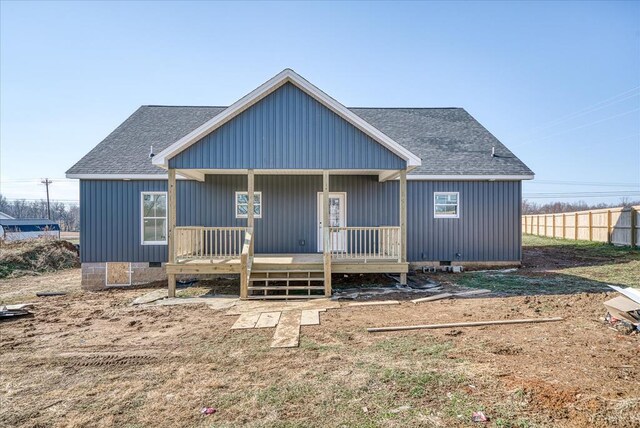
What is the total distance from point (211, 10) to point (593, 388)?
12996 millimetres

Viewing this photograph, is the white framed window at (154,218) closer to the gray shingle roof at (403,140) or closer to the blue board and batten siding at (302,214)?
the blue board and batten siding at (302,214)

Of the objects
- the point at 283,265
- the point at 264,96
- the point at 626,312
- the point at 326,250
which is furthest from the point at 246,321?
the point at 626,312

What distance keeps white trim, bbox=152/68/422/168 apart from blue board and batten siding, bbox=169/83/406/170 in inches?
4.9

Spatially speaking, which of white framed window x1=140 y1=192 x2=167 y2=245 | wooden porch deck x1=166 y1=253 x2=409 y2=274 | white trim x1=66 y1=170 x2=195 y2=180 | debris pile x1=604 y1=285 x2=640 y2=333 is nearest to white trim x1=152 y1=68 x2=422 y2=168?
white trim x1=66 y1=170 x2=195 y2=180

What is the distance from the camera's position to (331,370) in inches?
174

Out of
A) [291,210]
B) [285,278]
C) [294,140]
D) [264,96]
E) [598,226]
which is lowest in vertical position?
[285,278]

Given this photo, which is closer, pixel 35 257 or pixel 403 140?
pixel 403 140

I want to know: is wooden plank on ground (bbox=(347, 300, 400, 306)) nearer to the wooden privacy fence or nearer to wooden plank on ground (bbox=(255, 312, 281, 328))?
wooden plank on ground (bbox=(255, 312, 281, 328))

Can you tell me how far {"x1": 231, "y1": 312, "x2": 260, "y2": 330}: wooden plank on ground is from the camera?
6.41 metres

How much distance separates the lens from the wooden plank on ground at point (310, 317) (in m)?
6.58

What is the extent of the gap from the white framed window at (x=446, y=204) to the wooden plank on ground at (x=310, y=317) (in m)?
7.04

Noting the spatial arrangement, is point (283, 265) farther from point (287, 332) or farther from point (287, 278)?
point (287, 332)

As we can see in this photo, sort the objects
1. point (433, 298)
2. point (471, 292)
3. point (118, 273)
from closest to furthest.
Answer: point (433, 298) → point (471, 292) → point (118, 273)

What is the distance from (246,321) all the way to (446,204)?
8613 millimetres
